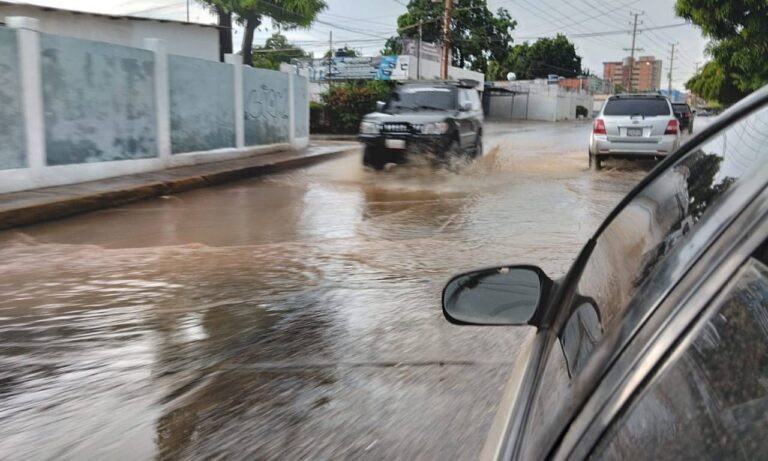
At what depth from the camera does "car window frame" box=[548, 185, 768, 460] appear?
0.89m

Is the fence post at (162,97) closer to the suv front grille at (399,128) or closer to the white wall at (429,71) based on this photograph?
the suv front grille at (399,128)

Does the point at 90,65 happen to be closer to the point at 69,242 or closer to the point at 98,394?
the point at 69,242

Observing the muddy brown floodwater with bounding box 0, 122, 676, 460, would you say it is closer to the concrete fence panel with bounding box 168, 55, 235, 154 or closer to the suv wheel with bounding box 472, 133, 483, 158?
the concrete fence panel with bounding box 168, 55, 235, 154

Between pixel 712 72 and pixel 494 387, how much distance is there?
23910 millimetres

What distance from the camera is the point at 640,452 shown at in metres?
0.90

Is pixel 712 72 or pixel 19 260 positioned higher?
pixel 712 72

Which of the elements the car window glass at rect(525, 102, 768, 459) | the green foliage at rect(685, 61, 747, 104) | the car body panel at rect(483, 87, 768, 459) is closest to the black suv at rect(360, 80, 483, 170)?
the car window glass at rect(525, 102, 768, 459)

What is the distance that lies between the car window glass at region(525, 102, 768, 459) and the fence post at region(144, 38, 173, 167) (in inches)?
465

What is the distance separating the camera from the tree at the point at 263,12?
1388 inches

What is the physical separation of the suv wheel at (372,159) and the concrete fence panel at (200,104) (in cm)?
355

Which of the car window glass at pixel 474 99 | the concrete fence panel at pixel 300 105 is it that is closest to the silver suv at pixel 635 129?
the car window glass at pixel 474 99

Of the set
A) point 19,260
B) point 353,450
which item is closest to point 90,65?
point 19,260

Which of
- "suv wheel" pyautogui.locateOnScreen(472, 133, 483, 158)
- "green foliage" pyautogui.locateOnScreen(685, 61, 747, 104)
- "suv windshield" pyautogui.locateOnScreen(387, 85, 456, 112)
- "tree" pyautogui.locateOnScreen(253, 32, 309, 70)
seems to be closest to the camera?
"suv windshield" pyautogui.locateOnScreen(387, 85, 456, 112)

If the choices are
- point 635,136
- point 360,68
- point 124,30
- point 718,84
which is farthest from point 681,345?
point 360,68
